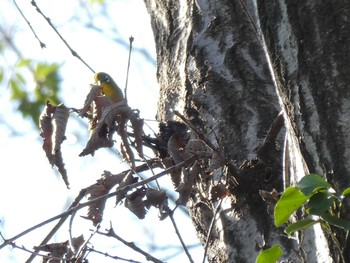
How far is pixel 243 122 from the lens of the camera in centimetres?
175

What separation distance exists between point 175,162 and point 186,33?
1.19 ft

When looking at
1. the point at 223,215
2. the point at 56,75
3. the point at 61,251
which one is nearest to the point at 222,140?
the point at 223,215

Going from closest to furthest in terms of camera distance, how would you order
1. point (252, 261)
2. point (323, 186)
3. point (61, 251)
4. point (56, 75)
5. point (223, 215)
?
1. point (323, 186)
2. point (252, 261)
3. point (223, 215)
4. point (61, 251)
5. point (56, 75)

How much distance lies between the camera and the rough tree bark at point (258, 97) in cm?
111

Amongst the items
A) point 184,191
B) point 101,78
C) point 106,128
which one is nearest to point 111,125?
point 106,128

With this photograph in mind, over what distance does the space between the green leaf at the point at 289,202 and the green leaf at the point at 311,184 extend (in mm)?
30

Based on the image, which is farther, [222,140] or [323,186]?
[222,140]

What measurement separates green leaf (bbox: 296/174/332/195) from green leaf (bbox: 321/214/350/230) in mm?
42

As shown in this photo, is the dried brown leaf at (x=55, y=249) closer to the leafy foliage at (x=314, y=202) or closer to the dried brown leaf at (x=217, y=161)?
the dried brown leaf at (x=217, y=161)

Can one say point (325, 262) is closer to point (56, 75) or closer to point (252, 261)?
point (252, 261)

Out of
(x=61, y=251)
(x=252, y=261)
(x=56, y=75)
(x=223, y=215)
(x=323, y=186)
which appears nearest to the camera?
(x=323, y=186)

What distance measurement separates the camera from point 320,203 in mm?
1074

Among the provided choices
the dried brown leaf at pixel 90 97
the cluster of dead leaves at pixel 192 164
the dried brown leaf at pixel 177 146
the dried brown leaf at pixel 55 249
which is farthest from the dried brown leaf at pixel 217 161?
the dried brown leaf at pixel 55 249

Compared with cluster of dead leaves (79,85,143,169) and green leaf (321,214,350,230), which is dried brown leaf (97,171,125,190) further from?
green leaf (321,214,350,230)
